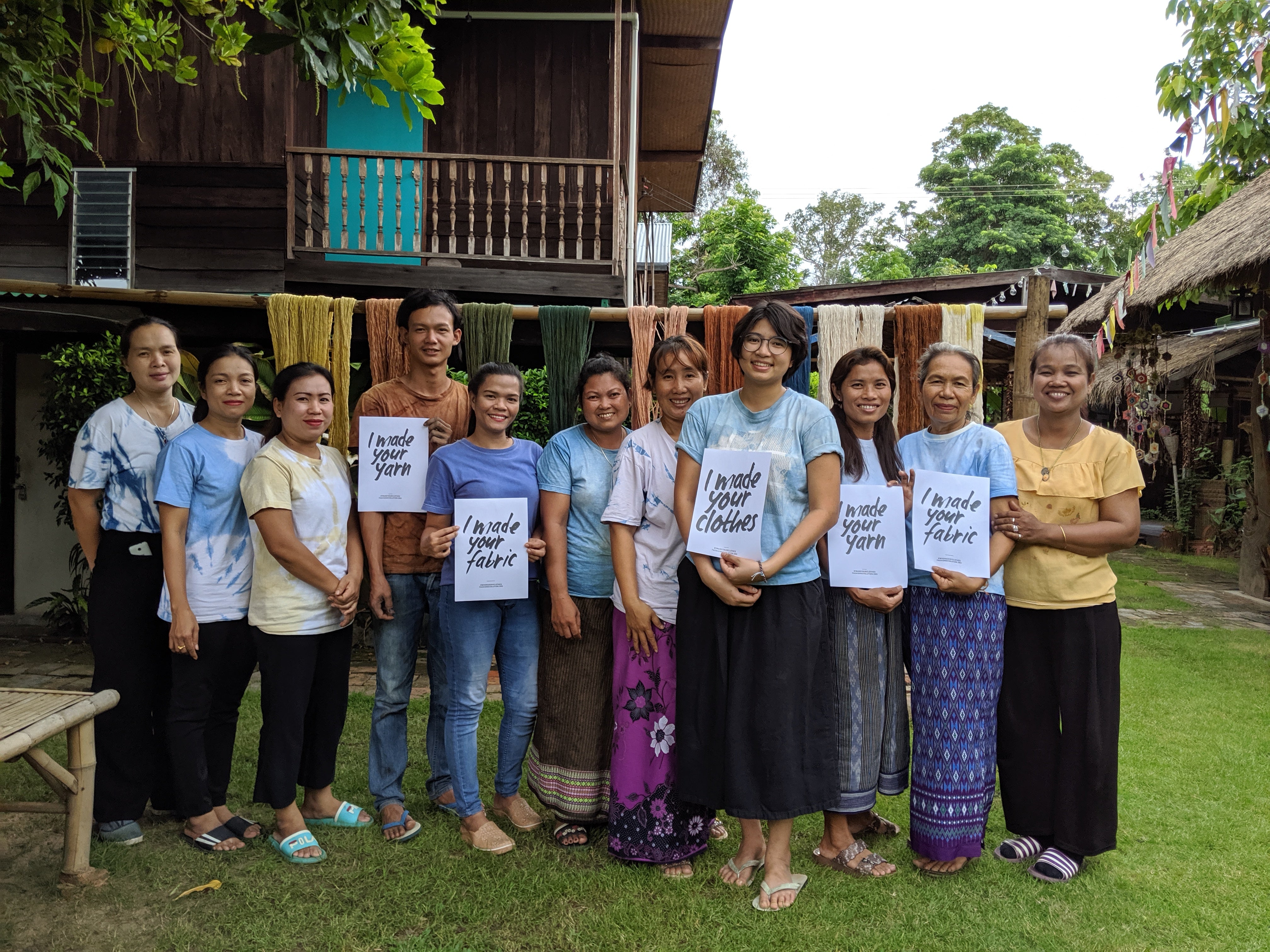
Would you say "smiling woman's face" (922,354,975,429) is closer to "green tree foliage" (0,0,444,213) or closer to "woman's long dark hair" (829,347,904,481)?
"woman's long dark hair" (829,347,904,481)

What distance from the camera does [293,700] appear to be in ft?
10.3

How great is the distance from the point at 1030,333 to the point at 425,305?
2773mm

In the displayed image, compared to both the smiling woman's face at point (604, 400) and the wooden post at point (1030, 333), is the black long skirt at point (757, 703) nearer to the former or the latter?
the smiling woman's face at point (604, 400)

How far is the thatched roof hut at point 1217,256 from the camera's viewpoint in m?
6.96

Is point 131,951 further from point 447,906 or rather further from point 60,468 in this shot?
point 60,468

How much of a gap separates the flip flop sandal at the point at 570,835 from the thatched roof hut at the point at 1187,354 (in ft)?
26.2

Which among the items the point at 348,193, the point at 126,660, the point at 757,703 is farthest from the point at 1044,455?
the point at 348,193

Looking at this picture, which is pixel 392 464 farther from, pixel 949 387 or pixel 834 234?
pixel 834 234

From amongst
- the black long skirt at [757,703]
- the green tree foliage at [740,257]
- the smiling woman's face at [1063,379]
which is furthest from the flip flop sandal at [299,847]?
the green tree foliage at [740,257]

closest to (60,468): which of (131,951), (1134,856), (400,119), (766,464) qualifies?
(400,119)

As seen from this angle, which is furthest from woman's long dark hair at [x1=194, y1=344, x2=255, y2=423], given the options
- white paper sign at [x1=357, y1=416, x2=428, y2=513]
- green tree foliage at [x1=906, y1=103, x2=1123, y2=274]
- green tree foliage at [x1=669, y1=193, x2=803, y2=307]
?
green tree foliage at [x1=906, y1=103, x2=1123, y2=274]

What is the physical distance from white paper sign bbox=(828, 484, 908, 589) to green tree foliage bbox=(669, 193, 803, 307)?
62.6 ft

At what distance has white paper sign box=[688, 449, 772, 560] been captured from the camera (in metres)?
2.74

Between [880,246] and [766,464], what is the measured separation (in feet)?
125
